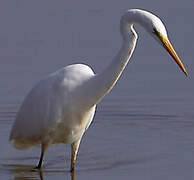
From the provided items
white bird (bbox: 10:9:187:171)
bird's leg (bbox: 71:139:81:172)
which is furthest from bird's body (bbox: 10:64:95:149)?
bird's leg (bbox: 71:139:81:172)

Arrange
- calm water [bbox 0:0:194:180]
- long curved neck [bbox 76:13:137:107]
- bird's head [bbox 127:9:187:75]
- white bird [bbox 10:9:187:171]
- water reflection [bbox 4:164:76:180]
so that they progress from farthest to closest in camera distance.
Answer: calm water [bbox 0:0:194:180]
water reflection [bbox 4:164:76:180]
white bird [bbox 10:9:187:171]
long curved neck [bbox 76:13:137:107]
bird's head [bbox 127:9:187:75]

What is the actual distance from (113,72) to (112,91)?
2.93 metres

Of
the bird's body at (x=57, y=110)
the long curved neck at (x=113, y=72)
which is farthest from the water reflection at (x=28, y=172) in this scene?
the long curved neck at (x=113, y=72)

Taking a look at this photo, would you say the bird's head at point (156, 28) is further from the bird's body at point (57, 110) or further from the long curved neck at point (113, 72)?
the bird's body at point (57, 110)

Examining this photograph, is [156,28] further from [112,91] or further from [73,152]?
[112,91]

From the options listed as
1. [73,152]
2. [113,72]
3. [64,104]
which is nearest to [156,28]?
[113,72]

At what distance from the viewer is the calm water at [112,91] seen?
8453 millimetres

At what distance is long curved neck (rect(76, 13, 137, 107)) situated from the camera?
739cm

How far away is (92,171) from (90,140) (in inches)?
44.7

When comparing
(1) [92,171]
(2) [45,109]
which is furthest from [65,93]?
(1) [92,171]

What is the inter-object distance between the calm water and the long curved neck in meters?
0.84

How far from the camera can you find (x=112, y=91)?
10.5 metres

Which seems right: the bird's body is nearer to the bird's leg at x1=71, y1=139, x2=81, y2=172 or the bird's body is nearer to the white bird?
the white bird

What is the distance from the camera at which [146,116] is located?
9.85 metres
